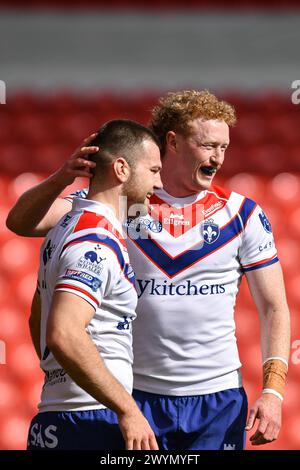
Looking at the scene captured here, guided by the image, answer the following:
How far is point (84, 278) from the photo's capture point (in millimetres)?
2211

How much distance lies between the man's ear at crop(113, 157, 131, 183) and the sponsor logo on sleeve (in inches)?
12.0

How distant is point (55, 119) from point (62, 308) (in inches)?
166

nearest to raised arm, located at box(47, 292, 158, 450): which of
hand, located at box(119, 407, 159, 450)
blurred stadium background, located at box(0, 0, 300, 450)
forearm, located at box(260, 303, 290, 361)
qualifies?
hand, located at box(119, 407, 159, 450)

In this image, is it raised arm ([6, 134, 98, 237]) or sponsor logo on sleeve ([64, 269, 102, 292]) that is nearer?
sponsor logo on sleeve ([64, 269, 102, 292])

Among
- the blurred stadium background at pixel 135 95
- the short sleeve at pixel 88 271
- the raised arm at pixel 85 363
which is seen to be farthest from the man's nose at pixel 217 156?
the blurred stadium background at pixel 135 95

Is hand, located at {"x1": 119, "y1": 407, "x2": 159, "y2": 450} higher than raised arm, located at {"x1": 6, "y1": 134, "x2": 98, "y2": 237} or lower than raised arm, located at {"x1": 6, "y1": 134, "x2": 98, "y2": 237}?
lower

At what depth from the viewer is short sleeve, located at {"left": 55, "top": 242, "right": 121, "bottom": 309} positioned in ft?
7.24

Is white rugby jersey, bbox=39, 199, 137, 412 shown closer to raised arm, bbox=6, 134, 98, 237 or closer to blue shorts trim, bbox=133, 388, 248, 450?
raised arm, bbox=6, 134, 98, 237

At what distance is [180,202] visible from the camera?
294 cm

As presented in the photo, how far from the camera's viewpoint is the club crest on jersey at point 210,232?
2832 mm

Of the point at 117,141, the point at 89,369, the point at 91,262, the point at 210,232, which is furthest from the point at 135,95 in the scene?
the point at 89,369

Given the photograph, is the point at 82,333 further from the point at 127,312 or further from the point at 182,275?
the point at 182,275
